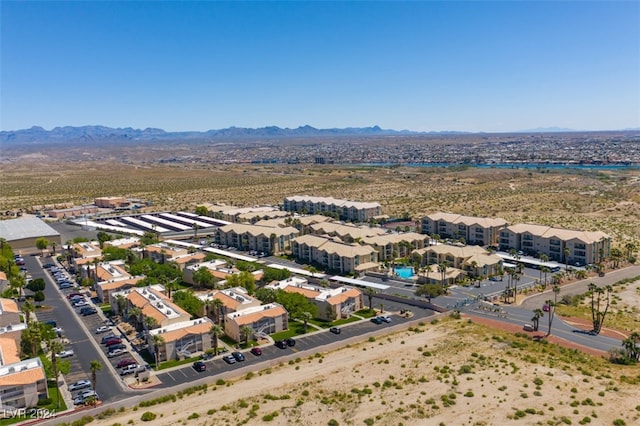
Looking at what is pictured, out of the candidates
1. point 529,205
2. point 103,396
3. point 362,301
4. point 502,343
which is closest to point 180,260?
point 362,301

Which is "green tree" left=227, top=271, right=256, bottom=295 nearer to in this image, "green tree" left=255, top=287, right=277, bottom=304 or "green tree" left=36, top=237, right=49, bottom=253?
"green tree" left=255, top=287, right=277, bottom=304

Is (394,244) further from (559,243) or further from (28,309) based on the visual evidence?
(28,309)

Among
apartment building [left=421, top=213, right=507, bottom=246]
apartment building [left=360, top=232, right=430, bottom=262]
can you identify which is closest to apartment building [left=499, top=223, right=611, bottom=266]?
apartment building [left=421, top=213, right=507, bottom=246]

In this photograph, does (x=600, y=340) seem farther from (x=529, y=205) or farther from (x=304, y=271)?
(x=529, y=205)

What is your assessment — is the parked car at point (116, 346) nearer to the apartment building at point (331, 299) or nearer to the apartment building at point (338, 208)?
the apartment building at point (331, 299)

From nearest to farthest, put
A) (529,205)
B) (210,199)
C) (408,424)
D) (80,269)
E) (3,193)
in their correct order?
1. (408,424)
2. (80,269)
3. (529,205)
4. (210,199)
5. (3,193)

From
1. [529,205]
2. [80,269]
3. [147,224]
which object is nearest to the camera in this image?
[80,269]

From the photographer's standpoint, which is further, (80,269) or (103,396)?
(80,269)
